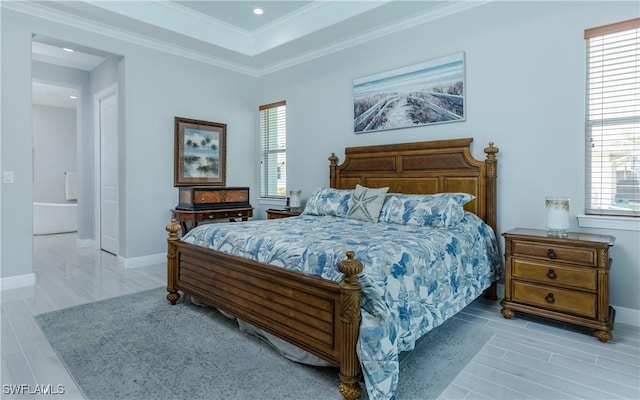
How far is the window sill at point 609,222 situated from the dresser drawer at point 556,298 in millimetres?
682

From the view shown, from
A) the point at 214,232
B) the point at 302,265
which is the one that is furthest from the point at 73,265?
the point at 302,265

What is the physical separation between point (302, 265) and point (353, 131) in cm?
282

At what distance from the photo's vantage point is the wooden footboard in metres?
1.77

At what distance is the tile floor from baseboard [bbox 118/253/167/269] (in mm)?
924

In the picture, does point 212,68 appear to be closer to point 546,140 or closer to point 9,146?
point 9,146

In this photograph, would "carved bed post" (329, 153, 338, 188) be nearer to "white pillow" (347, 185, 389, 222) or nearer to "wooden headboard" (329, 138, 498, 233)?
"wooden headboard" (329, 138, 498, 233)

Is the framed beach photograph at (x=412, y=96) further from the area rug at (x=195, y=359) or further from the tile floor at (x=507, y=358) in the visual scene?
Result: the area rug at (x=195, y=359)

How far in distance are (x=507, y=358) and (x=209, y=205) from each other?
3.78 metres

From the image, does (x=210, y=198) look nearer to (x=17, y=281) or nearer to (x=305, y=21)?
(x=17, y=281)

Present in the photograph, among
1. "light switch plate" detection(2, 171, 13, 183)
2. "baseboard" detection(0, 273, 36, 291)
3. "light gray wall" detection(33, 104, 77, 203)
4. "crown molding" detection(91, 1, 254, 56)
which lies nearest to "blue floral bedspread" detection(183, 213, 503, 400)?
"baseboard" detection(0, 273, 36, 291)

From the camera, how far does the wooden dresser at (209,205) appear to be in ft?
15.2

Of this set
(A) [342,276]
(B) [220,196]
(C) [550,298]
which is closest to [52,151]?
(B) [220,196]

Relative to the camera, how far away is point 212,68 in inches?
211

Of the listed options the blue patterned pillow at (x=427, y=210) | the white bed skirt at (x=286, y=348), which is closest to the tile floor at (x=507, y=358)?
the white bed skirt at (x=286, y=348)
